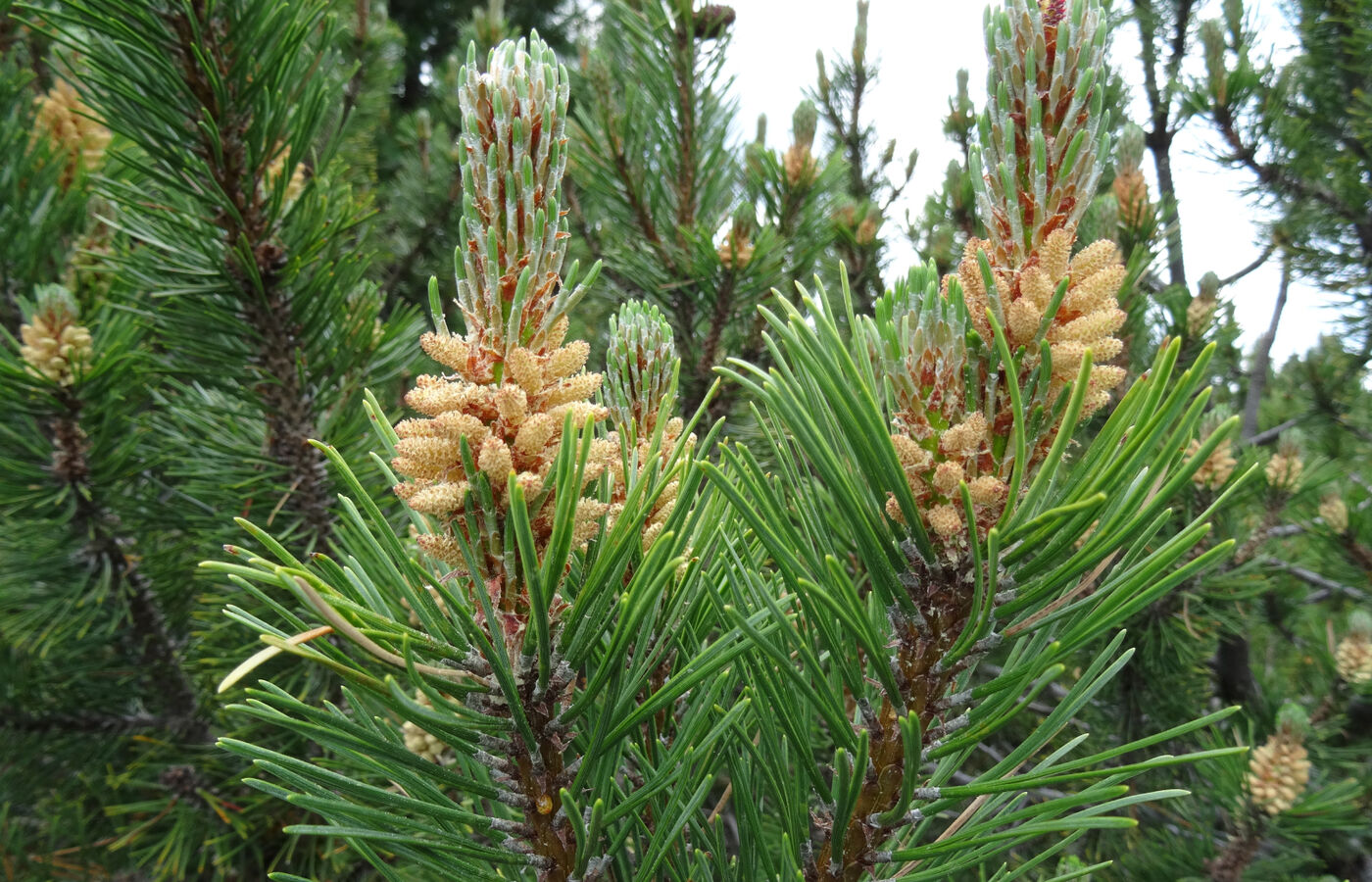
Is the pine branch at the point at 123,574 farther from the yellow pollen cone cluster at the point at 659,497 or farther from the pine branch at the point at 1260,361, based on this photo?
the pine branch at the point at 1260,361

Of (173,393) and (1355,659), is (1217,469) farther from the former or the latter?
(173,393)

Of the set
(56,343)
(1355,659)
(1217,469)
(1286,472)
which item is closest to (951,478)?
(56,343)

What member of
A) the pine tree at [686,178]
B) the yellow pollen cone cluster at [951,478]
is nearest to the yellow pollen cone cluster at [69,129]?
the pine tree at [686,178]

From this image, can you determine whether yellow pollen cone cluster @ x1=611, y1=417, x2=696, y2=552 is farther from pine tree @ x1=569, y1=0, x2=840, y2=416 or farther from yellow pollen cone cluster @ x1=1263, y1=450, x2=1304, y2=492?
yellow pollen cone cluster @ x1=1263, y1=450, x2=1304, y2=492

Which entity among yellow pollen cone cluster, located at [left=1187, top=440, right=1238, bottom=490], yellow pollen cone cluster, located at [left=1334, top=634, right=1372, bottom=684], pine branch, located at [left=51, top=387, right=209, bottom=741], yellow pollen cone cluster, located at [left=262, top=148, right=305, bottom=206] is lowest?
yellow pollen cone cluster, located at [left=1334, top=634, right=1372, bottom=684]

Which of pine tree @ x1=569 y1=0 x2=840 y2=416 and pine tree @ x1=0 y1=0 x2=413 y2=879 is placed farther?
pine tree @ x1=569 y1=0 x2=840 y2=416

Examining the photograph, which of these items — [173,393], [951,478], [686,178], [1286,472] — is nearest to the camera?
[951,478]

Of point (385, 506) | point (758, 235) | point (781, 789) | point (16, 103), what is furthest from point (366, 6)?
point (781, 789)

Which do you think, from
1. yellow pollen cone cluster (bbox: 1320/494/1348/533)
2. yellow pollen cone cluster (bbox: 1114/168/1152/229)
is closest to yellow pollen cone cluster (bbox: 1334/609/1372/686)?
yellow pollen cone cluster (bbox: 1320/494/1348/533)

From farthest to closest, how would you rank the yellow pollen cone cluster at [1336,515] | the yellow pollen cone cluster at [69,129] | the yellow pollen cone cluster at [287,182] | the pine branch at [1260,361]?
the pine branch at [1260,361]
the yellow pollen cone cluster at [1336,515]
the yellow pollen cone cluster at [69,129]
the yellow pollen cone cluster at [287,182]

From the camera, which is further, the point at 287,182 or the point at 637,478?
the point at 287,182

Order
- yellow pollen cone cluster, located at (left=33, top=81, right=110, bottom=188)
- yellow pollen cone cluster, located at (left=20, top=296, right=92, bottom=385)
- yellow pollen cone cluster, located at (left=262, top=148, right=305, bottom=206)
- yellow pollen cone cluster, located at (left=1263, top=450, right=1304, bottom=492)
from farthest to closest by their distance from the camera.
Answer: yellow pollen cone cluster, located at (left=1263, top=450, right=1304, bottom=492) < yellow pollen cone cluster, located at (left=33, top=81, right=110, bottom=188) < yellow pollen cone cluster, located at (left=20, top=296, right=92, bottom=385) < yellow pollen cone cluster, located at (left=262, top=148, right=305, bottom=206)

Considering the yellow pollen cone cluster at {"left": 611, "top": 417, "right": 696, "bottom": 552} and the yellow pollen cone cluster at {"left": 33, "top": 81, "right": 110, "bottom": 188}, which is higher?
the yellow pollen cone cluster at {"left": 33, "top": 81, "right": 110, "bottom": 188}

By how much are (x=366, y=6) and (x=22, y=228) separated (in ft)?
5.73
